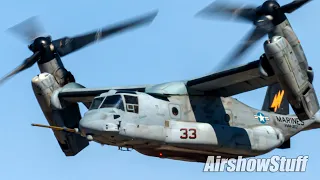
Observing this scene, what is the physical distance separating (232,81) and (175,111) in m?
1.99

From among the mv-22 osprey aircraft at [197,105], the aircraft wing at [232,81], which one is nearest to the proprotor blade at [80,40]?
the mv-22 osprey aircraft at [197,105]

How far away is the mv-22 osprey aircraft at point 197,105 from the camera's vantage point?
2078 centimetres

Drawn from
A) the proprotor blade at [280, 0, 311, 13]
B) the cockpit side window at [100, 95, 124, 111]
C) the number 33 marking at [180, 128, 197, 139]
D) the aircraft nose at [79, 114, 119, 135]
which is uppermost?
the proprotor blade at [280, 0, 311, 13]

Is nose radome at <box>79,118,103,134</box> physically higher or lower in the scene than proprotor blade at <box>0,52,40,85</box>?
lower

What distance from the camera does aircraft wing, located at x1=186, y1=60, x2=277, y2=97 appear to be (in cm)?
2194

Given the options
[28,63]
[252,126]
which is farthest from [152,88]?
Result: [28,63]

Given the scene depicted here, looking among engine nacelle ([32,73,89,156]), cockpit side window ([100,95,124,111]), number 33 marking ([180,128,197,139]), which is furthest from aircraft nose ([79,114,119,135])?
engine nacelle ([32,73,89,156])

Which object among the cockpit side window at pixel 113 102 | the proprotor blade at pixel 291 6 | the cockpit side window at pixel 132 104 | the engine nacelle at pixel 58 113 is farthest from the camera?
the engine nacelle at pixel 58 113

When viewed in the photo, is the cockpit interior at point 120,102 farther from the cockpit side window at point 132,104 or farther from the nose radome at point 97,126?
the nose radome at point 97,126

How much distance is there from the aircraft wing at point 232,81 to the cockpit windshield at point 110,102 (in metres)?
2.50

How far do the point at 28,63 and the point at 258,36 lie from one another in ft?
26.9

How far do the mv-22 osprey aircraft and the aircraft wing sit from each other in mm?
29

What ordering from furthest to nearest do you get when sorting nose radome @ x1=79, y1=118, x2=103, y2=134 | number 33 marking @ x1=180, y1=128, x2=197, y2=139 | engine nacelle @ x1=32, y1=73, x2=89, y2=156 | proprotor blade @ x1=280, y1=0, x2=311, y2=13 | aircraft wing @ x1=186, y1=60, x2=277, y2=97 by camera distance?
1. engine nacelle @ x1=32, y1=73, x2=89, y2=156
2. aircraft wing @ x1=186, y1=60, x2=277, y2=97
3. number 33 marking @ x1=180, y1=128, x2=197, y2=139
4. proprotor blade @ x1=280, y1=0, x2=311, y2=13
5. nose radome @ x1=79, y1=118, x2=103, y2=134

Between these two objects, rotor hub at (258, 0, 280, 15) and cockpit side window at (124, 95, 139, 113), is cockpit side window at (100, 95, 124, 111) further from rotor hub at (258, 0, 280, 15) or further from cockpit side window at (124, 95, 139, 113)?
rotor hub at (258, 0, 280, 15)
